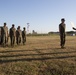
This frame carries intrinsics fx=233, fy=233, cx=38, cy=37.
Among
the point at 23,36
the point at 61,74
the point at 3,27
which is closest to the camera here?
the point at 61,74

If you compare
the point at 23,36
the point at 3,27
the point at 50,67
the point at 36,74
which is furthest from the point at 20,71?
the point at 23,36

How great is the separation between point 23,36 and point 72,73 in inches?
643

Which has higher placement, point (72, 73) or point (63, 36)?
point (63, 36)

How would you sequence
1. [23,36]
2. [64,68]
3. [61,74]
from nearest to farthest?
[61,74] < [64,68] < [23,36]

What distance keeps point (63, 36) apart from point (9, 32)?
5.25 meters

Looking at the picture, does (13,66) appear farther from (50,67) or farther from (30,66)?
(50,67)

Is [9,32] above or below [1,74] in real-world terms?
above

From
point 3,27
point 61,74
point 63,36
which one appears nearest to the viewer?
point 61,74

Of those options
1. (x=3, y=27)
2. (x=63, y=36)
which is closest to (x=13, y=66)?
(x=63, y=36)

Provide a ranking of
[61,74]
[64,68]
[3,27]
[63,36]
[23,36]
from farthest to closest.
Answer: [23,36] → [3,27] → [63,36] → [64,68] → [61,74]

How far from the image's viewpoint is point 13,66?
9.82 m

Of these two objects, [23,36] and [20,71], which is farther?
[23,36]

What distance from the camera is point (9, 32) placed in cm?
2088

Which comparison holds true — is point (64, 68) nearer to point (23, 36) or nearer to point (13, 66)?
point (13, 66)
